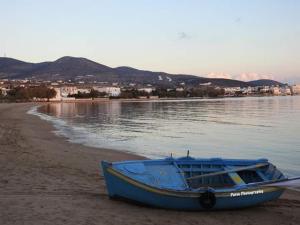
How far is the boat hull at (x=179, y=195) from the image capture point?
34.6ft

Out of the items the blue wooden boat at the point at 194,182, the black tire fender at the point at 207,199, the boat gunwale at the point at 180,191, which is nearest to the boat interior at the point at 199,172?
the blue wooden boat at the point at 194,182

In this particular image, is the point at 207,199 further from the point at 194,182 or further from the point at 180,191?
the point at 194,182

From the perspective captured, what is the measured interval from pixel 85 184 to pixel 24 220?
4.76 meters

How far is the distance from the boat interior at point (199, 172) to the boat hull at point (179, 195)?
32 cm

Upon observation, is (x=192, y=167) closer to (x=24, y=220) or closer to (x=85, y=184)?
(x=85, y=184)

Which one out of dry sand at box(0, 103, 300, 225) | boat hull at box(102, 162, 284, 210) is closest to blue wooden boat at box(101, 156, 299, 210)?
boat hull at box(102, 162, 284, 210)

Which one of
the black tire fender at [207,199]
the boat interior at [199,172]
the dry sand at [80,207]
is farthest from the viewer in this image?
the boat interior at [199,172]

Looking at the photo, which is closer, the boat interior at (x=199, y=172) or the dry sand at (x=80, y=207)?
the dry sand at (x=80, y=207)

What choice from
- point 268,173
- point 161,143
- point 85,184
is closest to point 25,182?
point 85,184

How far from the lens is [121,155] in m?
23.8

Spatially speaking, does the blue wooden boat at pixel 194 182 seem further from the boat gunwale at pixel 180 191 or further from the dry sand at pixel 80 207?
the dry sand at pixel 80 207

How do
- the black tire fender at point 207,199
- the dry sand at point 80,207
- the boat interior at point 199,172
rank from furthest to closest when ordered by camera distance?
the boat interior at point 199,172 → the black tire fender at point 207,199 → the dry sand at point 80,207

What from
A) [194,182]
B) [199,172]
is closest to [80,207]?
[194,182]

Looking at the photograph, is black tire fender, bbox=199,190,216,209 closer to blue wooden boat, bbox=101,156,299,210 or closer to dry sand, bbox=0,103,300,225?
blue wooden boat, bbox=101,156,299,210
